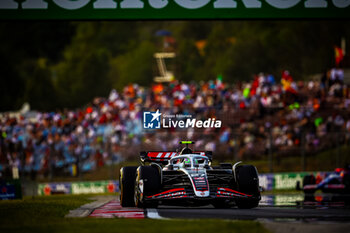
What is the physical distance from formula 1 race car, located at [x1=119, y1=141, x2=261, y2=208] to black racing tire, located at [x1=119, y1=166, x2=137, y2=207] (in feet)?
0.69

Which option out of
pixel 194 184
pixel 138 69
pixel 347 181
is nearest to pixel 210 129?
pixel 347 181

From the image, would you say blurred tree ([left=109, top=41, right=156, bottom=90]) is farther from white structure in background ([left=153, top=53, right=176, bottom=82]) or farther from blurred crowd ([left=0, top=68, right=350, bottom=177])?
blurred crowd ([left=0, top=68, right=350, bottom=177])

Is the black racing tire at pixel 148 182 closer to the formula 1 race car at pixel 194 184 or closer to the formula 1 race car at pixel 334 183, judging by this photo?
the formula 1 race car at pixel 194 184

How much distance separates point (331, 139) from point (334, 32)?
39385mm

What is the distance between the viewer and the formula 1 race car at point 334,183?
19938 mm

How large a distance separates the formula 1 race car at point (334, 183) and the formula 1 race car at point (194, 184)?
22.2 feet

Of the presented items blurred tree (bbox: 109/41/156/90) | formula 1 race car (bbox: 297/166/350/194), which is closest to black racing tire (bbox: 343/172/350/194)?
formula 1 race car (bbox: 297/166/350/194)

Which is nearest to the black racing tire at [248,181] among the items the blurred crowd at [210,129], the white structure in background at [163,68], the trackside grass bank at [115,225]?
the trackside grass bank at [115,225]

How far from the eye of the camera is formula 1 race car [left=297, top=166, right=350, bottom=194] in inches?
785

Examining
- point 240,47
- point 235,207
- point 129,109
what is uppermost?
point 240,47

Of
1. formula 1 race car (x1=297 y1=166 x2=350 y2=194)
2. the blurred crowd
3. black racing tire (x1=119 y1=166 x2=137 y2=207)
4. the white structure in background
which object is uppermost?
the white structure in background

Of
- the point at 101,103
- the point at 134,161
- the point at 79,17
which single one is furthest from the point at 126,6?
the point at 101,103

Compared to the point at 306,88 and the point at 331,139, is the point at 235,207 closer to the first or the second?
the point at 331,139

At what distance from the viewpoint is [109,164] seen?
26031mm
